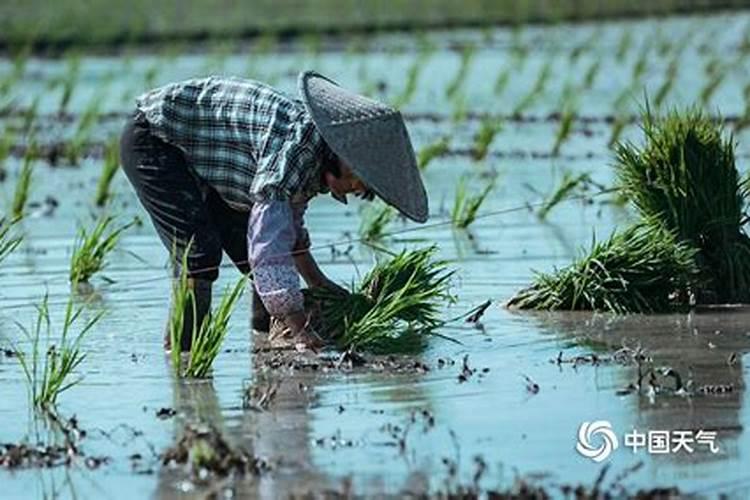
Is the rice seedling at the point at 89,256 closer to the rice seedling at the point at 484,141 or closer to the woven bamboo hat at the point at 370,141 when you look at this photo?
the woven bamboo hat at the point at 370,141

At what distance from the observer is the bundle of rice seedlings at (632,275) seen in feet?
24.9

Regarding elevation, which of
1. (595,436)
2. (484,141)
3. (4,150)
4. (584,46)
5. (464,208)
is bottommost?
(595,436)

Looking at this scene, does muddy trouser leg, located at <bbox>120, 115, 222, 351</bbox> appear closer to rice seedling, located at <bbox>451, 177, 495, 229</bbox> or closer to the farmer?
the farmer

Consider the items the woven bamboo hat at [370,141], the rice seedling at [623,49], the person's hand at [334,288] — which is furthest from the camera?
the rice seedling at [623,49]

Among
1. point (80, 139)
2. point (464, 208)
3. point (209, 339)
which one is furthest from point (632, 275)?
point (80, 139)

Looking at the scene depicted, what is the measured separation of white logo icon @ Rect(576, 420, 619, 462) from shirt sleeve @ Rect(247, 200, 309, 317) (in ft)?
4.55

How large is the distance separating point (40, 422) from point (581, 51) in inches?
586

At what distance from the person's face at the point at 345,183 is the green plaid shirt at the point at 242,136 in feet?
0.16

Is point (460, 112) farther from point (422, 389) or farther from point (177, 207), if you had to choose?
point (422, 389)

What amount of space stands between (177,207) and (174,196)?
0.04m

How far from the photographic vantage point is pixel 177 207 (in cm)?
695

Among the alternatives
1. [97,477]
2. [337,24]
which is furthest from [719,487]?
[337,24]

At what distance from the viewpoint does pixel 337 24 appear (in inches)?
981

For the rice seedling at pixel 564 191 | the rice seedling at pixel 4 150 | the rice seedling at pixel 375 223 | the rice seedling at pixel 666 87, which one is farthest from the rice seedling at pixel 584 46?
the rice seedling at pixel 375 223
